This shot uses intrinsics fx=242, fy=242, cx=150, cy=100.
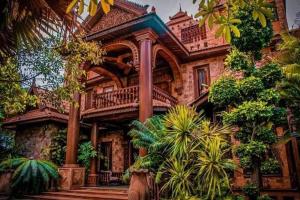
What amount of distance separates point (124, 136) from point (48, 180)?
551 cm

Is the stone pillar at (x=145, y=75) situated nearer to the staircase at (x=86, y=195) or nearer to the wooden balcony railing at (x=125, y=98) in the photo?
the wooden balcony railing at (x=125, y=98)

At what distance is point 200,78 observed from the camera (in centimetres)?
1330

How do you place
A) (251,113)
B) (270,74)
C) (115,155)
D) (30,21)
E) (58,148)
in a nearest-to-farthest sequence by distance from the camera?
(30,21) < (251,113) < (270,74) < (58,148) < (115,155)

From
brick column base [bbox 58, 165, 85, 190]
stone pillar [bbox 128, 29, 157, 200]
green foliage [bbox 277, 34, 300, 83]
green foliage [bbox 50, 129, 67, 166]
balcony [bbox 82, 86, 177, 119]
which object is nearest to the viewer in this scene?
green foliage [bbox 277, 34, 300, 83]

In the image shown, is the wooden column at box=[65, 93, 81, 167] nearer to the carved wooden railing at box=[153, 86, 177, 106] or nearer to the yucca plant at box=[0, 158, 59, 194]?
the yucca plant at box=[0, 158, 59, 194]

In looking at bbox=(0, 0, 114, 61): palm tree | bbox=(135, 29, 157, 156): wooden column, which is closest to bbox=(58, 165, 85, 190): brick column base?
bbox=(135, 29, 157, 156): wooden column

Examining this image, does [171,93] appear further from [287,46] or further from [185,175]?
[185,175]

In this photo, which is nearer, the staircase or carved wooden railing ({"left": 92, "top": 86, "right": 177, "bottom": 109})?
the staircase

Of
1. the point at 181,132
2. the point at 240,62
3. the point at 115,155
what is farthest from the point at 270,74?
the point at 115,155

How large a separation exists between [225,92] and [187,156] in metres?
2.27

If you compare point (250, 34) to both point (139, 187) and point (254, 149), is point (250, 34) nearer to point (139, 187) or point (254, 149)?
point (254, 149)

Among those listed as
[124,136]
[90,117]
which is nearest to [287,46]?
[90,117]

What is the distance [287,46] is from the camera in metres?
8.02

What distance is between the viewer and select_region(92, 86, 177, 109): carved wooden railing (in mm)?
11516
